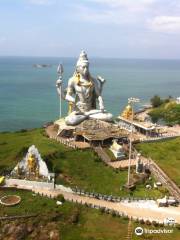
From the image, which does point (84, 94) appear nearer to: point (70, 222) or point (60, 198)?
point (60, 198)

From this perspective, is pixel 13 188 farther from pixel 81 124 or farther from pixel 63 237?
pixel 81 124

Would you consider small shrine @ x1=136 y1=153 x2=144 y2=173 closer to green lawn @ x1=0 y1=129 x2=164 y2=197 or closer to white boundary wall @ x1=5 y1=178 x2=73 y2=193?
green lawn @ x1=0 y1=129 x2=164 y2=197

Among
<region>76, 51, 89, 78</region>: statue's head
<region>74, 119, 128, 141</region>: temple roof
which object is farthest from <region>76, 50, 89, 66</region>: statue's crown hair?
<region>74, 119, 128, 141</region>: temple roof

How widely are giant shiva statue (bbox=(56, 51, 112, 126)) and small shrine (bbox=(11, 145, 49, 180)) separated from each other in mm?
10686

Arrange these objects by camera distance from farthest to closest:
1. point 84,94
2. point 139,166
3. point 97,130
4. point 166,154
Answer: point 84,94 < point 97,130 < point 166,154 < point 139,166

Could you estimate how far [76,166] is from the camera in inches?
1321

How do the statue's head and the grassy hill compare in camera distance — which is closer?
the grassy hill

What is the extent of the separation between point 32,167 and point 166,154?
13202 millimetres

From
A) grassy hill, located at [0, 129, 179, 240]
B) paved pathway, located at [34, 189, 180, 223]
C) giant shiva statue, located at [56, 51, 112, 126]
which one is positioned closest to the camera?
grassy hill, located at [0, 129, 179, 240]

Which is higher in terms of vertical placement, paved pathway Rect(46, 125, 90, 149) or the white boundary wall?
paved pathway Rect(46, 125, 90, 149)

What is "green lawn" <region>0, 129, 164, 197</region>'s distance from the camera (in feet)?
101

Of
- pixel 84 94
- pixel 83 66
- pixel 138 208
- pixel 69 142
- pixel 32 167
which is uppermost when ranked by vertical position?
pixel 83 66

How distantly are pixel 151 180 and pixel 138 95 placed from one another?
80737 millimetres

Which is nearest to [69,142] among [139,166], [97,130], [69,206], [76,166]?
[97,130]
